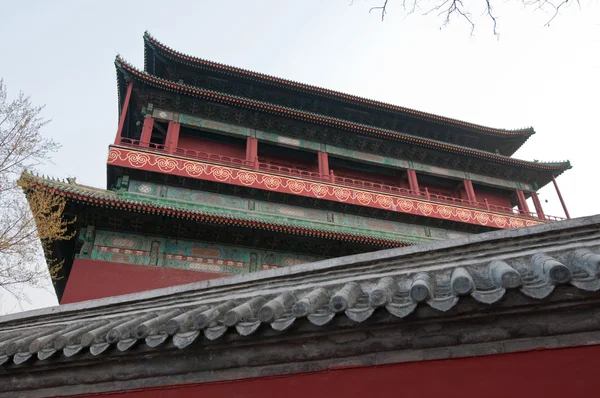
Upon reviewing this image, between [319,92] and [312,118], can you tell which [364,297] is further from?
[319,92]

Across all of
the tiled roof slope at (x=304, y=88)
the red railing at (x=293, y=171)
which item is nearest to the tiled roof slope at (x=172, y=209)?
the red railing at (x=293, y=171)

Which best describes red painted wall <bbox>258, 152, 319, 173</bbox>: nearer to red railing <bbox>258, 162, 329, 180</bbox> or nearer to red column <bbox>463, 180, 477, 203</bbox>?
red railing <bbox>258, 162, 329, 180</bbox>

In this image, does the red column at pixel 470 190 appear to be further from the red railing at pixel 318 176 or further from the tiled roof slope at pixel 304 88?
the tiled roof slope at pixel 304 88

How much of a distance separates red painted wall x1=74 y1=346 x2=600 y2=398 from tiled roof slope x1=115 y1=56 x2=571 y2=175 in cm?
1146

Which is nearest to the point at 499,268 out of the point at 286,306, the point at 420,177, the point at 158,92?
the point at 286,306

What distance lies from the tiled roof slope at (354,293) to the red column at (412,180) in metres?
11.8

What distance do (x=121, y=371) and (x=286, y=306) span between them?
1.46m

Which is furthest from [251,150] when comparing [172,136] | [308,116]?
[172,136]

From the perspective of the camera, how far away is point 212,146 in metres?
14.1

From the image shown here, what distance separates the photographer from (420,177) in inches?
651

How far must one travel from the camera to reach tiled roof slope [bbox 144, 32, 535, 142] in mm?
14578

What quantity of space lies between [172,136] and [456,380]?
11796 millimetres

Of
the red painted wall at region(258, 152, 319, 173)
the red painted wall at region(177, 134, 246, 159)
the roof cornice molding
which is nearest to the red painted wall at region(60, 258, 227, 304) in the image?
the roof cornice molding

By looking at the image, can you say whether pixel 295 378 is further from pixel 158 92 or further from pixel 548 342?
pixel 158 92
